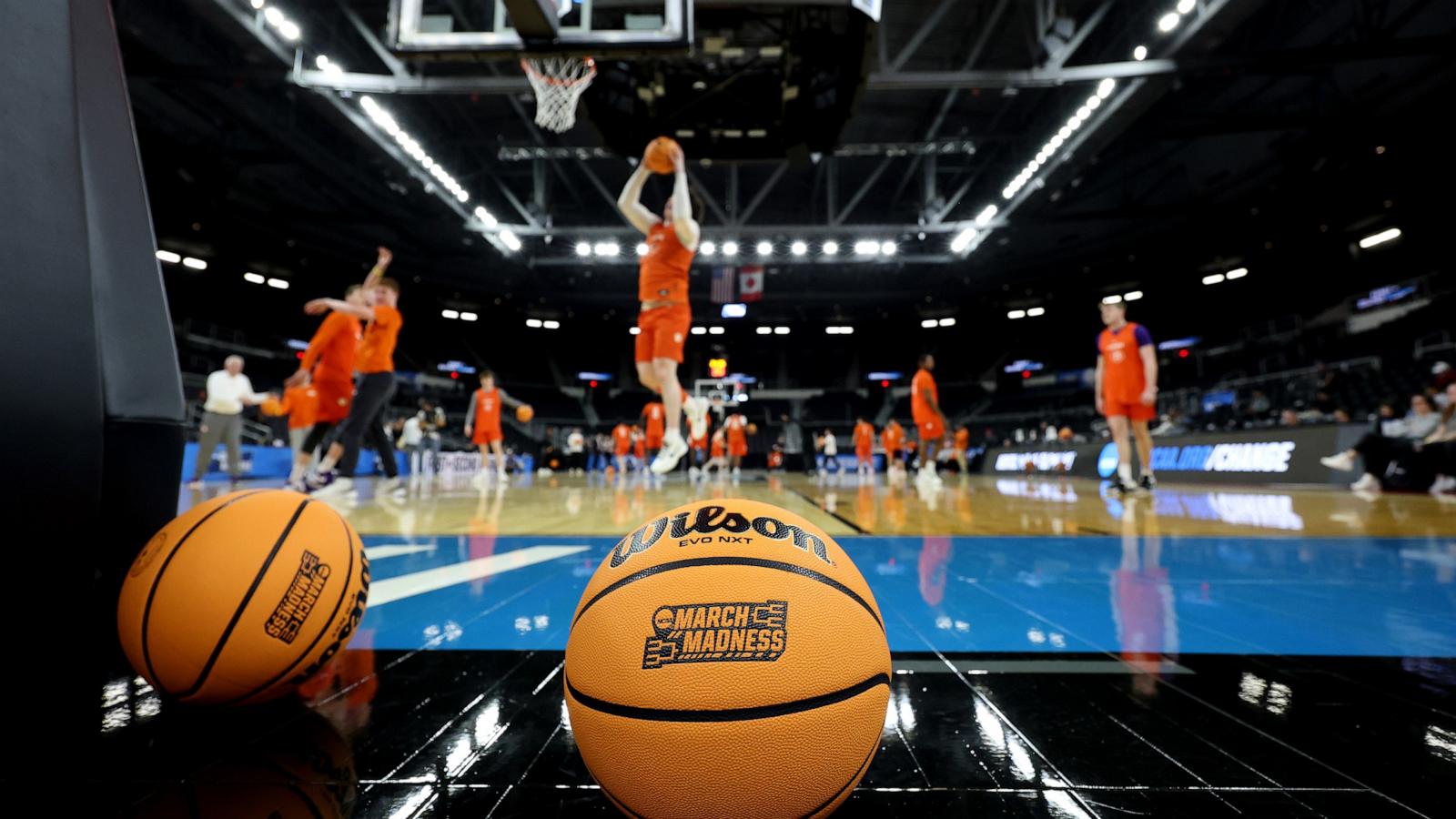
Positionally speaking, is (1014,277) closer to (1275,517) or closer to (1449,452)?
(1449,452)

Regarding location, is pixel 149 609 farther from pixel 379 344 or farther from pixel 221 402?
pixel 221 402

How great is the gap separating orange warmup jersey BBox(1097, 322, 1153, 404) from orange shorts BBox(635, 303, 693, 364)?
511 centimetres

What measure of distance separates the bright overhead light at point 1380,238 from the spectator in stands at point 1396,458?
46.7 ft

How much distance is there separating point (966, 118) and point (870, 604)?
1786cm

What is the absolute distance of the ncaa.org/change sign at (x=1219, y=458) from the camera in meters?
10.5

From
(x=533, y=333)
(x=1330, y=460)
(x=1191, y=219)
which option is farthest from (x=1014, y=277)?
(x=533, y=333)

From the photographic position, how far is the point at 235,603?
1383mm

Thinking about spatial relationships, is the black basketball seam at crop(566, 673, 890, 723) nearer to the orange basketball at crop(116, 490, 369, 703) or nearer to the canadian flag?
the orange basketball at crop(116, 490, 369, 703)

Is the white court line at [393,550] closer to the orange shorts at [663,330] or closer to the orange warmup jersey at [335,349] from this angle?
the orange shorts at [663,330]

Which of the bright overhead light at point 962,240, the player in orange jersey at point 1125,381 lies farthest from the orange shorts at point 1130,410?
the bright overhead light at point 962,240

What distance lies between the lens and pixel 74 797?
1011mm

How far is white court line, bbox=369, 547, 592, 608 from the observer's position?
2.53 metres

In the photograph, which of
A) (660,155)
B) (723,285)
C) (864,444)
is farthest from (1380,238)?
(660,155)

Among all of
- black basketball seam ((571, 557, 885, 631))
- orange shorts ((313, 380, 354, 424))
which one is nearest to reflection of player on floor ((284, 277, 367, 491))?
orange shorts ((313, 380, 354, 424))
